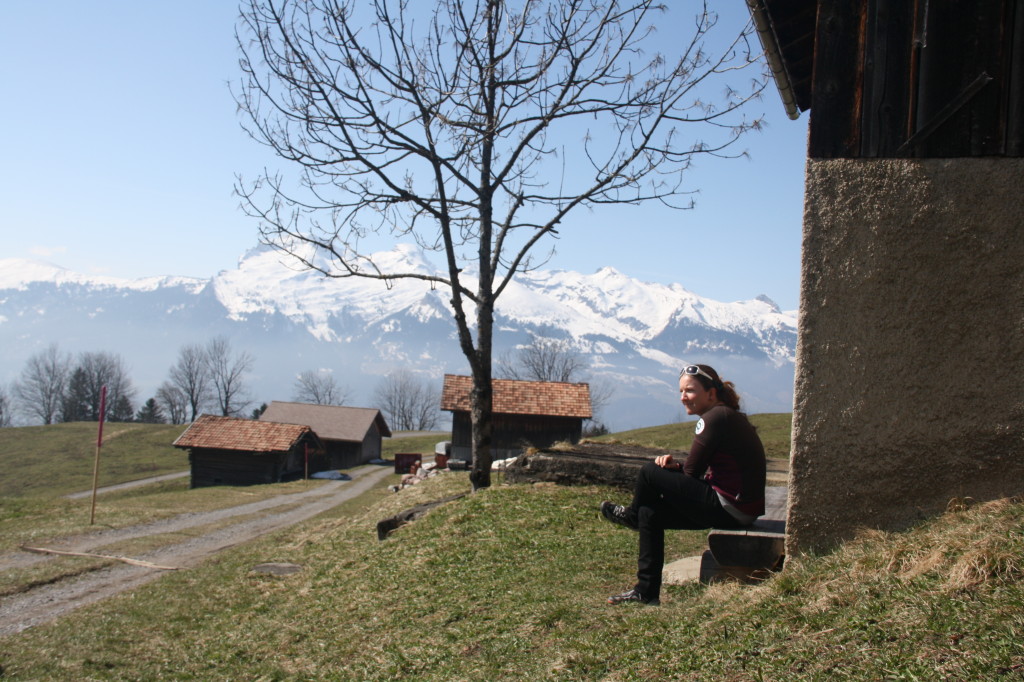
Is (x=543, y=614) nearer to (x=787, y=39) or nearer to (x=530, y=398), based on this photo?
(x=787, y=39)

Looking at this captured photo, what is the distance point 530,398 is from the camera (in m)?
48.0

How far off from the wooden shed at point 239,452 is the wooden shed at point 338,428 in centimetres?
921

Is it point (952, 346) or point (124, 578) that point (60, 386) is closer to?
point (124, 578)

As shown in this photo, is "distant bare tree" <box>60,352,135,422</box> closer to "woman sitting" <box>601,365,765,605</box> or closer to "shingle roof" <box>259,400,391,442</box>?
"shingle roof" <box>259,400,391,442</box>

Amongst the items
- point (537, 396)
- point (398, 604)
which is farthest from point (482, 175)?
point (537, 396)

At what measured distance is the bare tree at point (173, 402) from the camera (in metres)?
120

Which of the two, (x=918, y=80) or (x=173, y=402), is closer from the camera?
(x=918, y=80)

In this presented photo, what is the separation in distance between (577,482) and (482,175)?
15.9 feet

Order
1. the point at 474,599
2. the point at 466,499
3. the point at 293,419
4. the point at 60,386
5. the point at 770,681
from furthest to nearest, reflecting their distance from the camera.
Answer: the point at 60,386 < the point at 293,419 < the point at 466,499 < the point at 474,599 < the point at 770,681

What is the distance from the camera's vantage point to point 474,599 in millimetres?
6574

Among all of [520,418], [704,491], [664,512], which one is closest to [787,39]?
[704,491]

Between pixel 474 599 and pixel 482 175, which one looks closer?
pixel 474 599

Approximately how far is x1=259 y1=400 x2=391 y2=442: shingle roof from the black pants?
65900 mm

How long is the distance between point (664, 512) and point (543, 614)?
1142mm
